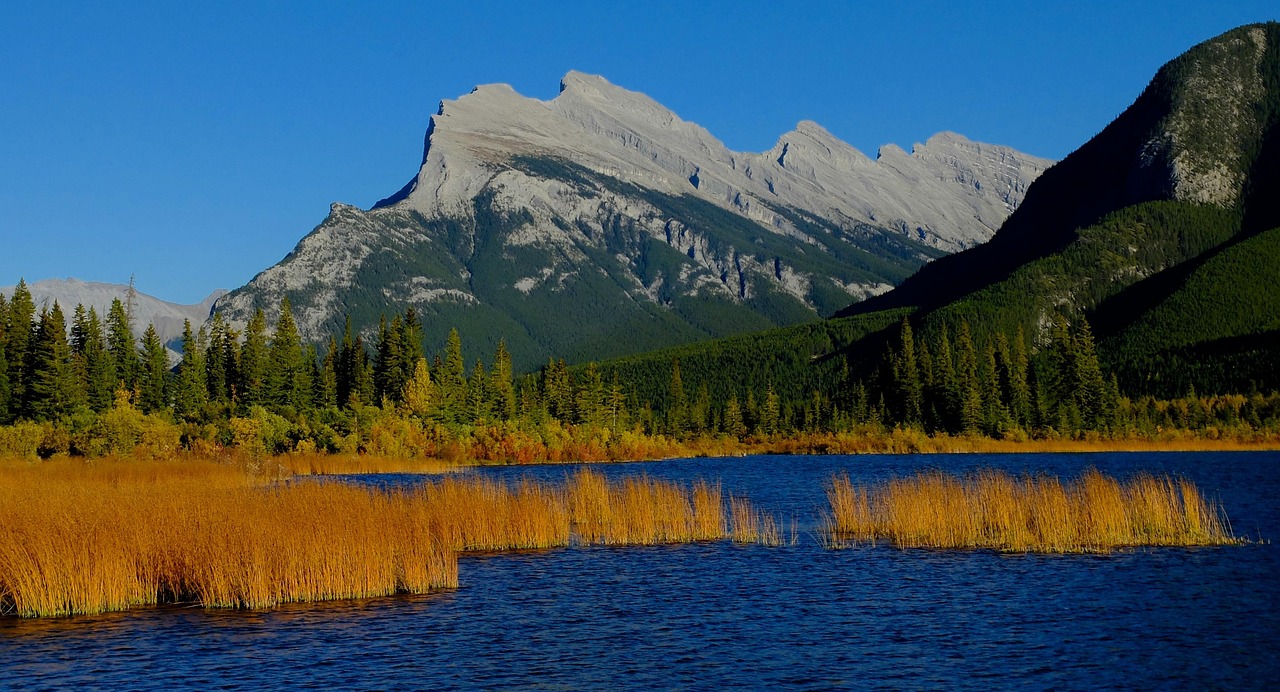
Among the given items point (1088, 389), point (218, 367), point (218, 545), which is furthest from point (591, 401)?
point (218, 545)

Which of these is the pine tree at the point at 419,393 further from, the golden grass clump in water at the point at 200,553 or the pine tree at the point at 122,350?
the golden grass clump in water at the point at 200,553

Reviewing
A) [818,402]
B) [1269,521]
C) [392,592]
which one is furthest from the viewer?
[818,402]

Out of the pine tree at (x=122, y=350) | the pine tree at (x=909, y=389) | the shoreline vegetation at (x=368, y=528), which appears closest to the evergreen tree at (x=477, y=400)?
the pine tree at (x=122, y=350)

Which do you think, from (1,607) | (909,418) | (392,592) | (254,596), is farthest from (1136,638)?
(909,418)

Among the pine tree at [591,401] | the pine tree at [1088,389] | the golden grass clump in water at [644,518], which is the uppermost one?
the pine tree at [591,401]

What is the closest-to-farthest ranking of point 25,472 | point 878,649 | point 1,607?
point 878,649 < point 1,607 < point 25,472

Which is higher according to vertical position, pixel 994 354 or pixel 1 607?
pixel 994 354

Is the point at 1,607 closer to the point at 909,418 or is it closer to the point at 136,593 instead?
the point at 136,593

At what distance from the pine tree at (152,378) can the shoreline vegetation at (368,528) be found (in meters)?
72.5

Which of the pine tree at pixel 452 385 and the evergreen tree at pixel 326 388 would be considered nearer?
the pine tree at pixel 452 385

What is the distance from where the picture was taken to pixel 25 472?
48531 mm

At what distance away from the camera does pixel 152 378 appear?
122938mm

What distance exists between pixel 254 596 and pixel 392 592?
3.67 m

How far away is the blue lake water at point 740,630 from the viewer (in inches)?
807
